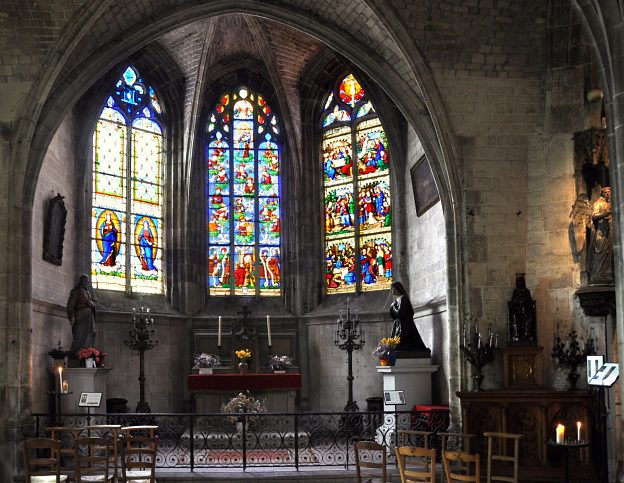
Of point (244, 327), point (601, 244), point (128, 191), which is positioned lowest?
point (244, 327)

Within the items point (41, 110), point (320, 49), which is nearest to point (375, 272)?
point (320, 49)

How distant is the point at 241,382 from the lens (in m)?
15.9

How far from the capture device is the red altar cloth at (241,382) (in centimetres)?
1595

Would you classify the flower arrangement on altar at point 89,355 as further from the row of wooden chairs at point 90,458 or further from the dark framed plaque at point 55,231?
the row of wooden chairs at point 90,458

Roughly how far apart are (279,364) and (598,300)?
23.9 ft

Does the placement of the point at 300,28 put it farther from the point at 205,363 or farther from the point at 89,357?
the point at 89,357

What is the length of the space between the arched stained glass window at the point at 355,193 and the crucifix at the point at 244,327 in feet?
6.39

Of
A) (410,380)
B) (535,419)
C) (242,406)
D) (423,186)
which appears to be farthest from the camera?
(423,186)

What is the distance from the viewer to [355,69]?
18.3 meters

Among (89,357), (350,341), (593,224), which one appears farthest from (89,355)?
(593,224)

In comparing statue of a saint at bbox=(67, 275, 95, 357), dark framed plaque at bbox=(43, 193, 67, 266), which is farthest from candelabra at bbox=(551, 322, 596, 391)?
dark framed plaque at bbox=(43, 193, 67, 266)

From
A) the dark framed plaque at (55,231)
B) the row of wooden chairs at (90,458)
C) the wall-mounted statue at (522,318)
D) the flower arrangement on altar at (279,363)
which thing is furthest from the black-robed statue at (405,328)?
the dark framed plaque at (55,231)

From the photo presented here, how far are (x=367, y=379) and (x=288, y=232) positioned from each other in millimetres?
3888

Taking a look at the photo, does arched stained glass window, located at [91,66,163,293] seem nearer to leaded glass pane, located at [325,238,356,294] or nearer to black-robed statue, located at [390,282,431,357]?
leaded glass pane, located at [325,238,356,294]
